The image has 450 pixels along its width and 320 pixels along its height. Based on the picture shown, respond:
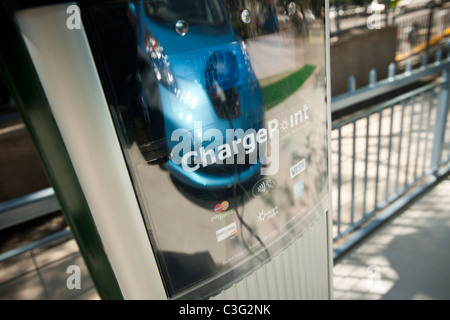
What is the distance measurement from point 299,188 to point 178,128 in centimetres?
46

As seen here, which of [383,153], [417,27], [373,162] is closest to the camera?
[373,162]

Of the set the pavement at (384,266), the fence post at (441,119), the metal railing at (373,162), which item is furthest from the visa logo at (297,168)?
the fence post at (441,119)

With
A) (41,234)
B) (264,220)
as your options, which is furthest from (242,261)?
(41,234)

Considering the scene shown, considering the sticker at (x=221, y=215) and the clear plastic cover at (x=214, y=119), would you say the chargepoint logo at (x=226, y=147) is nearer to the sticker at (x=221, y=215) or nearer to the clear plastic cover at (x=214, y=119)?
the clear plastic cover at (x=214, y=119)

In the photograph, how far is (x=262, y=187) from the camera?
81cm

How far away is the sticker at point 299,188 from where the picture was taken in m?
0.91

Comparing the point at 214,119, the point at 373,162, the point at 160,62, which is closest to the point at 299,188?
the point at 214,119

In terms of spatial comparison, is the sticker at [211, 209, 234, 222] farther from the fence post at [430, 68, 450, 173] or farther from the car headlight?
the fence post at [430, 68, 450, 173]

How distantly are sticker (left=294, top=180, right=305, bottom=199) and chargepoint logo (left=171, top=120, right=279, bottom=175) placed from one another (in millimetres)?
118

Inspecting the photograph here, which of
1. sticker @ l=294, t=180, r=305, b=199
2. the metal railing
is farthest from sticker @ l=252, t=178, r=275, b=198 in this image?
the metal railing

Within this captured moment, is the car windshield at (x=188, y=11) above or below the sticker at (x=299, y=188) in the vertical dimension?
above

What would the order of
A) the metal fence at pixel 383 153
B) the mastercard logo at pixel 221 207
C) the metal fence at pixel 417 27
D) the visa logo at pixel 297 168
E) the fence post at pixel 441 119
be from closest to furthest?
1. the mastercard logo at pixel 221 207
2. the visa logo at pixel 297 168
3. the metal fence at pixel 383 153
4. the fence post at pixel 441 119
5. the metal fence at pixel 417 27

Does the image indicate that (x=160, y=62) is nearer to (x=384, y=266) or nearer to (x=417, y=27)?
(x=384, y=266)
